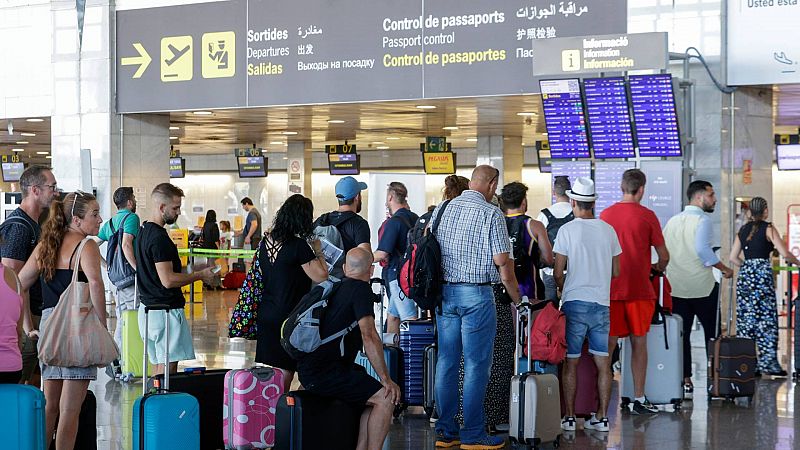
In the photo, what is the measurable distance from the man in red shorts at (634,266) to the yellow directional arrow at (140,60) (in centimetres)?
927

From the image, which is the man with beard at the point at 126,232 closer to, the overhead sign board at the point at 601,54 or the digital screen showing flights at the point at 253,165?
the overhead sign board at the point at 601,54

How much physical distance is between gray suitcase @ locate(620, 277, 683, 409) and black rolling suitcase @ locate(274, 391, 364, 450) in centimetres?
336

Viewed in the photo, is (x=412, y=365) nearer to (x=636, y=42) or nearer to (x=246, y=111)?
(x=636, y=42)

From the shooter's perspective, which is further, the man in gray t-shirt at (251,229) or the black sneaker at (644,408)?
the man in gray t-shirt at (251,229)

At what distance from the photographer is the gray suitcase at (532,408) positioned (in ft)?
22.6

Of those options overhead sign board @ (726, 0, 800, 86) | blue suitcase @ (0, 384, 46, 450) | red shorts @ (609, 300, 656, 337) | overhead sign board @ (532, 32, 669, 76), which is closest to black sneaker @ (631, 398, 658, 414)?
red shorts @ (609, 300, 656, 337)

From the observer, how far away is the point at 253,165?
26078 millimetres

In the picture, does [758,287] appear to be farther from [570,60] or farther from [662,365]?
[570,60]

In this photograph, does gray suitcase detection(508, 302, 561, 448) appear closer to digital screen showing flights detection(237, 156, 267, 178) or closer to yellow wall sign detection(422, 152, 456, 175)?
yellow wall sign detection(422, 152, 456, 175)

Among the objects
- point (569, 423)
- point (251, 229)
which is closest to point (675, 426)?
point (569, 423)

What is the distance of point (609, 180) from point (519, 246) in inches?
151

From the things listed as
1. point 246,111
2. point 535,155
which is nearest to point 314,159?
point 535,155

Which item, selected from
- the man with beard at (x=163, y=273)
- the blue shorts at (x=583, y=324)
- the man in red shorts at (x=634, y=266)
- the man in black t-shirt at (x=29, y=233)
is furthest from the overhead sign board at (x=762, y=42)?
the man in black t-shirt at (x=29, y=233)

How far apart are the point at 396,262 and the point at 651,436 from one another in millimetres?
3004
